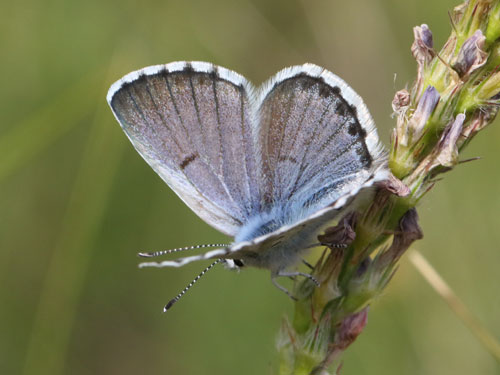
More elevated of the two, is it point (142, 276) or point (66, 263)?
point (66, 263)

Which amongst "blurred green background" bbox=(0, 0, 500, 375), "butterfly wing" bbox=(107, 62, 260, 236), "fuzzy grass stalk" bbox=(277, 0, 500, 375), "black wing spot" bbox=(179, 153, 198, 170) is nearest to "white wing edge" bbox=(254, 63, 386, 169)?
"fuzzy grass stalk" bbox=(277, 0, 500, 375)

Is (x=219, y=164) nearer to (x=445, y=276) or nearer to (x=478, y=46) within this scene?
(x=478, y=46)

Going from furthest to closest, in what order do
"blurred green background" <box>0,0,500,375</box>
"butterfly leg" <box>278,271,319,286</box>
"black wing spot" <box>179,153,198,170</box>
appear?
"blurred green background" <box>0,0,500,375</box>, "black wing spot" <box>179,153,198,170</box>, "butterfly leg" <box>278,271,319,286</box>

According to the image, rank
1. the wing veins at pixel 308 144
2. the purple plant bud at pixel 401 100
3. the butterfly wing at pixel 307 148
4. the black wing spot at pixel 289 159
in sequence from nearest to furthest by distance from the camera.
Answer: the purple plant bud at pixel 401 100
the butterfly wing at pixel 307 148
the wing veins at pixel 308 144
the black wing spot at pixel 289 159

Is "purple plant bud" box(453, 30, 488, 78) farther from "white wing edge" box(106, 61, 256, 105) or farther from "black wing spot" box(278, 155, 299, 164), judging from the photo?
"white wing edge" box(106, 61, 256, 105)

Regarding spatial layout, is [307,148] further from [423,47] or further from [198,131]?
[423,47]

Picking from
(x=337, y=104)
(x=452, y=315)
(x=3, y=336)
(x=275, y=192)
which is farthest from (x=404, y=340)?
(x=3, y=336)

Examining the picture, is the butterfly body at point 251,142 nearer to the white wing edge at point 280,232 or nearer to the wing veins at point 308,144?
the wing veins at point 308,144

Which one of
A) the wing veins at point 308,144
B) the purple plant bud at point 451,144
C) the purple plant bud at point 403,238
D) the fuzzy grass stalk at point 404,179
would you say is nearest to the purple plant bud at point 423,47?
the fuzzy grass stalk at point 404,179
